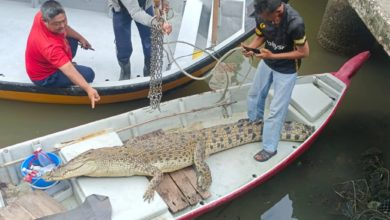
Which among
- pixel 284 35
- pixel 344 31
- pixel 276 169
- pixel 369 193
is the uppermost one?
pixel 284 35

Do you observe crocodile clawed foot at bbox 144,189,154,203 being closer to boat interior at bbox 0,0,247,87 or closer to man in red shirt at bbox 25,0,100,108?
man in red shirt at bbox 25,0,100,108

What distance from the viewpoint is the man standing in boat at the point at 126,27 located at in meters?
6.00

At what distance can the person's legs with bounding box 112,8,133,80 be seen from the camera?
651 cm

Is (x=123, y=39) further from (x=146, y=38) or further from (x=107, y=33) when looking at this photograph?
(x=107, y=33)

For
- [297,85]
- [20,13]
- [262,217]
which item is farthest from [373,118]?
[20,13]

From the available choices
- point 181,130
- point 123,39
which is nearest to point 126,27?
point 123,39

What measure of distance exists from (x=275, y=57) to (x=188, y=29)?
2.76 metres

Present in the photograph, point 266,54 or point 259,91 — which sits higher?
point 266,54

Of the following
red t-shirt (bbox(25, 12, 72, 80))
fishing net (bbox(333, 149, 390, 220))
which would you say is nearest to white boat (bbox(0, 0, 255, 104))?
red t-shirt (bbox(25, 12, 72, 80))

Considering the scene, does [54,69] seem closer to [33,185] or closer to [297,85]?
[33,185]

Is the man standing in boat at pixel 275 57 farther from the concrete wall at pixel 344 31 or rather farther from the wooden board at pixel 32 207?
the concrete wall at pixel 344 31

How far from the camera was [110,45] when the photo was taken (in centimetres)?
774

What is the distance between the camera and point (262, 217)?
19.4ft

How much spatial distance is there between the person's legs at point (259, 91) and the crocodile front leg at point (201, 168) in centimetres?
92
